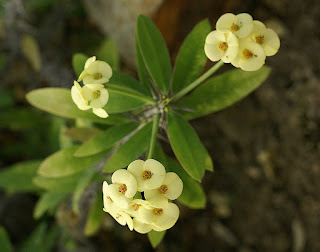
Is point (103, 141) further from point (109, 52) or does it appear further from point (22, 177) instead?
point (22, 177)

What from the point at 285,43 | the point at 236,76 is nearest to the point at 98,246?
the point at 236,76

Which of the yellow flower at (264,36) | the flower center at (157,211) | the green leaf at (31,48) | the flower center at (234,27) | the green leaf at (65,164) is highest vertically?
the yellow flower at (264,36)

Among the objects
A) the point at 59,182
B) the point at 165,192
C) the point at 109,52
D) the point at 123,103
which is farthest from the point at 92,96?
the point at 109,52

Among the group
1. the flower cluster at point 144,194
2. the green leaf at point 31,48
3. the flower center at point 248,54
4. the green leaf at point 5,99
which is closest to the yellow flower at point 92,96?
the flower cluster at point 144,194

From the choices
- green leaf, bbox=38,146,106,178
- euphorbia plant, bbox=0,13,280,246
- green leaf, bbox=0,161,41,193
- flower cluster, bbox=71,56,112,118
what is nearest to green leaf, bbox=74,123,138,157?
euphorbia plant, bbox=0,13,280,246

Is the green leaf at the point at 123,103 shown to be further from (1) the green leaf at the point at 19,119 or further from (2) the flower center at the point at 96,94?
(1) the green leaf at the point at 19,119

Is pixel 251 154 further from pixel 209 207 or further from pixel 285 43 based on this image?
pixel 285 43

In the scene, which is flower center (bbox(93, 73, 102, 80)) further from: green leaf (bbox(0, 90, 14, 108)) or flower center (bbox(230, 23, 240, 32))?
green leaf (bbox(0, 90, 14, 108))
